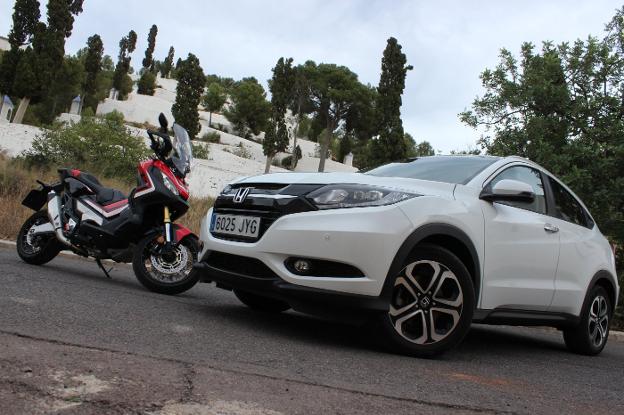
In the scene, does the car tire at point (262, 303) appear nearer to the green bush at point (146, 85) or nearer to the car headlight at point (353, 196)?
the car headlight at point (353, 196)

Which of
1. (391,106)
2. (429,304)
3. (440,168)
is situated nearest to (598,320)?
(440,168)

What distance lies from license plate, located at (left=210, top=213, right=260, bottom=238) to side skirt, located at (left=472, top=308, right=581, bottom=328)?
164cm

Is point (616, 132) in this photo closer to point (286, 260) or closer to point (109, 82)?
point (286, 260)

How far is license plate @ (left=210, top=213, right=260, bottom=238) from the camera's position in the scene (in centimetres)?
427

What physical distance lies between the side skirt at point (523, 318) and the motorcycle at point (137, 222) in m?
2.57

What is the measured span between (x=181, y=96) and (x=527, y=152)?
44.9m

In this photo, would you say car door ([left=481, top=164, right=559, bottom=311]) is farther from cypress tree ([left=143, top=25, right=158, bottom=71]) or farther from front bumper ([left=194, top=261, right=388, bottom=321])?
cypress tree ([left=143, top=25, right=158, bottom=71])

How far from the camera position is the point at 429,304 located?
4.18 meters

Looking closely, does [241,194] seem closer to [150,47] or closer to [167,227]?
[167,227]

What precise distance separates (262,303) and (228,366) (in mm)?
2317

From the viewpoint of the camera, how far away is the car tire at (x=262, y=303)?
5.41 m

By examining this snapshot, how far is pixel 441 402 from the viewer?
304cm

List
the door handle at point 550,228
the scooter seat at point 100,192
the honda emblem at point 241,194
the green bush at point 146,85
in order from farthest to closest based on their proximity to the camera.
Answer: the green bush at point 146,85 < the scooter seat at point 100,192 < the door handle at point 550,228 < the honda emblem at point 241,194

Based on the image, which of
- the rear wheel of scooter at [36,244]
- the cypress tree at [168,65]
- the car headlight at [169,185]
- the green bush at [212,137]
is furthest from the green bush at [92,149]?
the cypress tree at [168,65]
